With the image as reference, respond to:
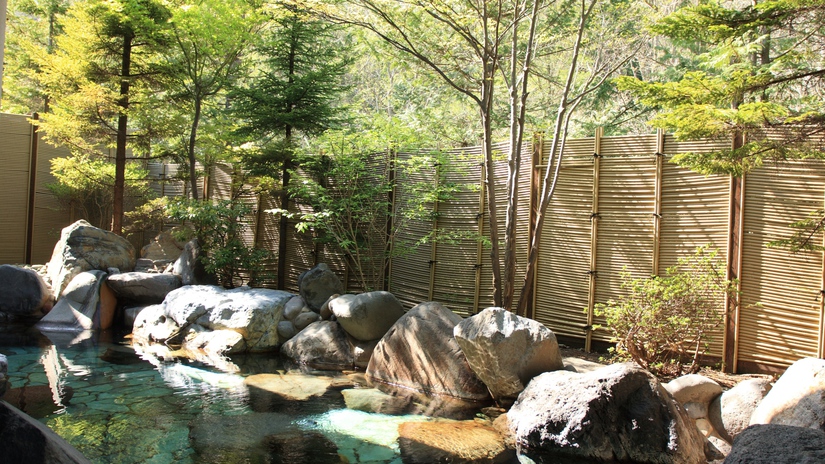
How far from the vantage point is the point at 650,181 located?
261 inches

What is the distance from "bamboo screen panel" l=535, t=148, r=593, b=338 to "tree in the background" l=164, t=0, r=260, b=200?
5.51m

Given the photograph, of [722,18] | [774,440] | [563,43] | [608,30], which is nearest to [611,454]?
[774,440]

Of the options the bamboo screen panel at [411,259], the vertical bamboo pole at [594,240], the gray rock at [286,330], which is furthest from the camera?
the bamboo screen panel at [411,259]

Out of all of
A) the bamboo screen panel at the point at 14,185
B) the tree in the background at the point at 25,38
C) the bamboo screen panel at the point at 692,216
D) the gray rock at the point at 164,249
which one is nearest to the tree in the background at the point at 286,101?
the gray rock at the point at 164,249

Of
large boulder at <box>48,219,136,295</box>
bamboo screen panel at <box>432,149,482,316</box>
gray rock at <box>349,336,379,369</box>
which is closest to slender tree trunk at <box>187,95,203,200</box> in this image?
large boulder at <box>48,219,136,295</box>

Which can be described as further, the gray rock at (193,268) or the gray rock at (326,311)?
the gray rock at (193,268)

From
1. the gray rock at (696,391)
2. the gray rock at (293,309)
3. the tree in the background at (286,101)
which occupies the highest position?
the tree in the background at (286,101)

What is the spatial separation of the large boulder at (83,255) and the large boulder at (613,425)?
301 inches

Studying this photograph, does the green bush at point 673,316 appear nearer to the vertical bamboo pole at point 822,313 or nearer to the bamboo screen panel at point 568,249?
the vertical bamboo pole at point 822,313

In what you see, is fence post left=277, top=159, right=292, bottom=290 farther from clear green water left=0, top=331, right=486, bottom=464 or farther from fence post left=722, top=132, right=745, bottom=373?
fence post left=722, top=132, right=745, bottom=373

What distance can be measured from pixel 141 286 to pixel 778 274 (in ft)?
27.4

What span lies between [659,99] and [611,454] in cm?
259

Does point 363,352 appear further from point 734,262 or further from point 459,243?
point 734,262

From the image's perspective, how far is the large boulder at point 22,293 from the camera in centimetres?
910
